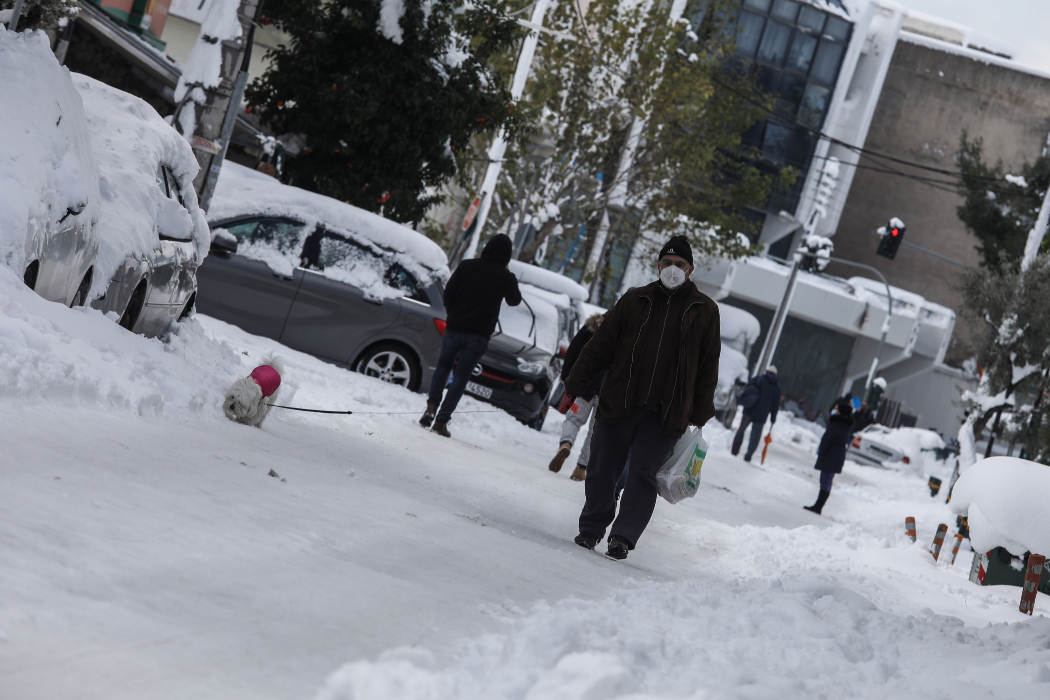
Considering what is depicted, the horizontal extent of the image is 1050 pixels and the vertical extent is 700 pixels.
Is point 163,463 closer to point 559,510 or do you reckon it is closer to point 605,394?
point 605,394

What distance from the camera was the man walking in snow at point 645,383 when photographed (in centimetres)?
648

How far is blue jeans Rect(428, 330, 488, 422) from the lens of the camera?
34.2ft

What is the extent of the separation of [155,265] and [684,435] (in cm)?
394

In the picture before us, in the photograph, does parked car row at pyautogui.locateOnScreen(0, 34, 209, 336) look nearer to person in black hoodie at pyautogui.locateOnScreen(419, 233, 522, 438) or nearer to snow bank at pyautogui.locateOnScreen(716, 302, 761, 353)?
person in black hoodie at pyautogui.locateOnScreen(419, 233, 522, 438)

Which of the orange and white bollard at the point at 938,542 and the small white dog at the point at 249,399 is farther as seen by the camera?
the orange and white bollard at the point at 938,542

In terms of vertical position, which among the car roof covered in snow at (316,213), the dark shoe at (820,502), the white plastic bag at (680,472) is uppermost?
the car roof covered in snow at (316,213)

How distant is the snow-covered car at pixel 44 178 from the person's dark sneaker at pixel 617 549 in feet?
11.7

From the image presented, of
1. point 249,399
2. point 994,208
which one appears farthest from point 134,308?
point 994,208

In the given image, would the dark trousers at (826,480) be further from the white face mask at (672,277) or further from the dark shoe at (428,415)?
the white face mask at (672,277)

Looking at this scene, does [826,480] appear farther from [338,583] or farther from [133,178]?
[338,583]


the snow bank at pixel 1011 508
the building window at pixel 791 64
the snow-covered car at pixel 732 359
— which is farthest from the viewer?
the building window at pixel 791 64

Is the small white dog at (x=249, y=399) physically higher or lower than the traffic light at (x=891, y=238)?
lower

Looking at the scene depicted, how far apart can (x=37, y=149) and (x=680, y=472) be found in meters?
4.10

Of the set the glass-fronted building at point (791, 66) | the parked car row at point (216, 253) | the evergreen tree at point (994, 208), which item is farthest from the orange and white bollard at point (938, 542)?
the glass-fronted building at point (791, 66)
